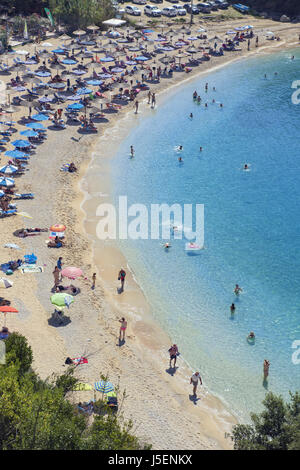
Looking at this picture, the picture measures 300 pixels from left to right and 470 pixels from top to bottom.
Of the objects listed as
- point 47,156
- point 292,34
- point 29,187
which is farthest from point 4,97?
point 292,34

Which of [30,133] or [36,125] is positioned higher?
[36,125]

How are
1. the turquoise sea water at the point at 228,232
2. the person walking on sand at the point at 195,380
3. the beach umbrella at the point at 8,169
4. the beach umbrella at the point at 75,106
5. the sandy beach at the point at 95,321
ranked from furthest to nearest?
the beach umbrella at the point at 75,106, the beach umbrella at the point at 8,169, the turquoise sea water at the point at 228,232, the person walking on sand at the point at 195,380, the sandy beach at the point at 95,321

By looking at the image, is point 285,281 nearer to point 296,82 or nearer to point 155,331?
point 155,331

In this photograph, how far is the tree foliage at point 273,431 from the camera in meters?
18.8

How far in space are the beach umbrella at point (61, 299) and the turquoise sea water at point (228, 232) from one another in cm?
496

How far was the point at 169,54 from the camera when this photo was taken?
76.5 meters

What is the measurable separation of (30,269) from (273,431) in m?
17.5

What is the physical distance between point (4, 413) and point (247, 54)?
7437cm

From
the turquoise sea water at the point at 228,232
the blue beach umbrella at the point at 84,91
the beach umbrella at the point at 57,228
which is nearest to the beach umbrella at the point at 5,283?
the beach umbrella at the point at 57,228

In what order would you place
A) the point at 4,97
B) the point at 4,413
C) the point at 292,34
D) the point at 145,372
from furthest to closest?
the point at 292,34 < the point at 4,97 < the point at 145,372 < the point at 4,413

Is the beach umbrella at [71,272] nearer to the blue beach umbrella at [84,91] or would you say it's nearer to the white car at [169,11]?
the blue beach umbrella at [84,91]

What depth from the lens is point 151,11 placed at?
89.8m

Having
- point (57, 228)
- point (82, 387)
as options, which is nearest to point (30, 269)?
point (57, 228)

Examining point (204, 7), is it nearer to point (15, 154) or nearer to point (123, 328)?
point (15, 154)
